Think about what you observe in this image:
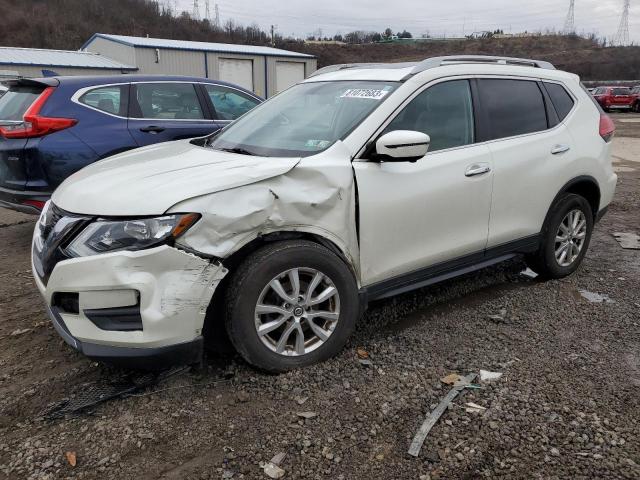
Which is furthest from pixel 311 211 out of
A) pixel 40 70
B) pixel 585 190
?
pixel 40 70

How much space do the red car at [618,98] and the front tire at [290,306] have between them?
32.3m

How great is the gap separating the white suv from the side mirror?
0.01 meters

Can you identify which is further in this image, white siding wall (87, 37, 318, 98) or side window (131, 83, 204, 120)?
white siding wall (87, 37, 318, 98)

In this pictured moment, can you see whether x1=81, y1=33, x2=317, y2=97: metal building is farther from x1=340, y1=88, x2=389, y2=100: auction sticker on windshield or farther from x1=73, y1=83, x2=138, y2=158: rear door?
x1=340, y1=88, x2=389, y2=100: auction sticker on windshield

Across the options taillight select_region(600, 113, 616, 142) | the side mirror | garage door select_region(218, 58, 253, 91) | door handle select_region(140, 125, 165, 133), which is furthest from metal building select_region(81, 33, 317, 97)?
the side mirror

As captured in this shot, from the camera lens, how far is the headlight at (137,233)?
252cm

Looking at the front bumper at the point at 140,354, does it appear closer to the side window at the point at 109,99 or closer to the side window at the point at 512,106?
the side window at the point at 512,106

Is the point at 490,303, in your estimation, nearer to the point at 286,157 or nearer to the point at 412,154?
the point at 412,154

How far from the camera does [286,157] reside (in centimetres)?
309

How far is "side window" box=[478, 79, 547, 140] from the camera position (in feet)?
12.5

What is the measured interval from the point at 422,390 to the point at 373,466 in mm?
663

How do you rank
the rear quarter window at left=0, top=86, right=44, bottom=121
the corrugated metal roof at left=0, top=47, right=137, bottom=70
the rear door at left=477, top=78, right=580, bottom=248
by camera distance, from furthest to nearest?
the corrugated metal roof at left=0, top=47, right=137, bottom=70 → the rear quarter window at left=0, top=86, right=44, bottom=121 → the rear door at left=477, top=78, right=580, bottom=248

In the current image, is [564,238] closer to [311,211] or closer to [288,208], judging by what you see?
[311,211]

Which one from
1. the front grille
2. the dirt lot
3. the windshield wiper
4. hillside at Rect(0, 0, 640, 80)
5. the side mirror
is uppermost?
hillside at Rect(0, 0, 640, 80)
